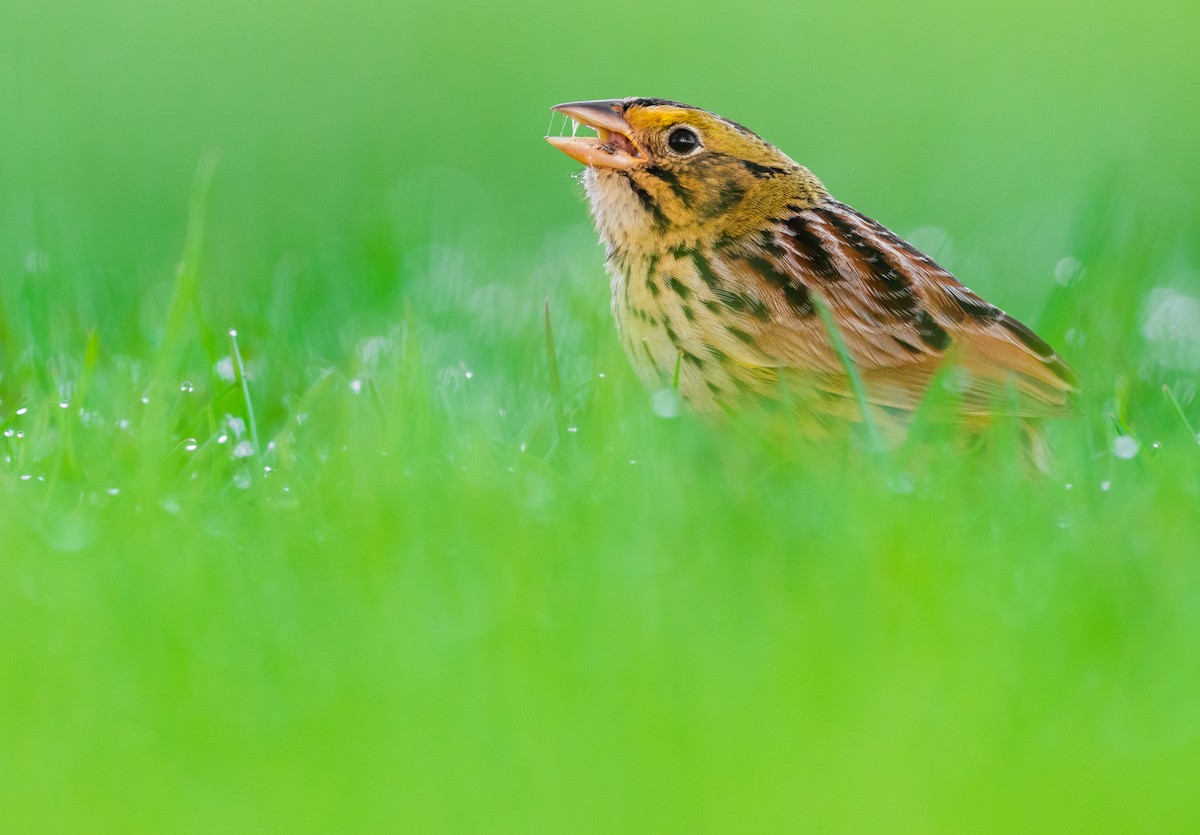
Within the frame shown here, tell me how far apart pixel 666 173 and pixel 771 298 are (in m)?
0.52

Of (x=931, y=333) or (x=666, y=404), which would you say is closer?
(x=666, y=404)

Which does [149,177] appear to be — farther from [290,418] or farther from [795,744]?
[795,744]

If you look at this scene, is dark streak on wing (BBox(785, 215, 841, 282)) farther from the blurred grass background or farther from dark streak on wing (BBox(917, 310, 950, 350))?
the blurred grass background

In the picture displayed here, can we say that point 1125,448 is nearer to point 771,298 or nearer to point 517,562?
point 771,298

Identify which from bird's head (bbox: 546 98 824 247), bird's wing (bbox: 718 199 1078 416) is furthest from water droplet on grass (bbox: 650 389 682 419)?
bird's head (bbox: 546 98 824 247)

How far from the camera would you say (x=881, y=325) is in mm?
3945

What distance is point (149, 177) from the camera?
847 cm

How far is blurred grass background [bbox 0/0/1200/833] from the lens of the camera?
2379 mm

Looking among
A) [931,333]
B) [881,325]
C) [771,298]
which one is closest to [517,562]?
[771,298]

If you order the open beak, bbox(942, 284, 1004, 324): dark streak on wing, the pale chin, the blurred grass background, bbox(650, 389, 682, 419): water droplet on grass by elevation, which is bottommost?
the blurred grass background

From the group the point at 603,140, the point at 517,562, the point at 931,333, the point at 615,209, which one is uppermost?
the point at 603,140

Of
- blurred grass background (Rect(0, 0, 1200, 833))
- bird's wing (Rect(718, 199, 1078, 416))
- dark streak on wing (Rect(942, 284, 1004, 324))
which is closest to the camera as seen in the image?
blurred grass background (Rect(0, 0, 1200, 833))

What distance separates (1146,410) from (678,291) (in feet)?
5.52

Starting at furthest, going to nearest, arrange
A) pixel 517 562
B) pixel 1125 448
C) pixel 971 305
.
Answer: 1. pixel 971 305
2. pixel 1125 448
3. pixel 517 562
